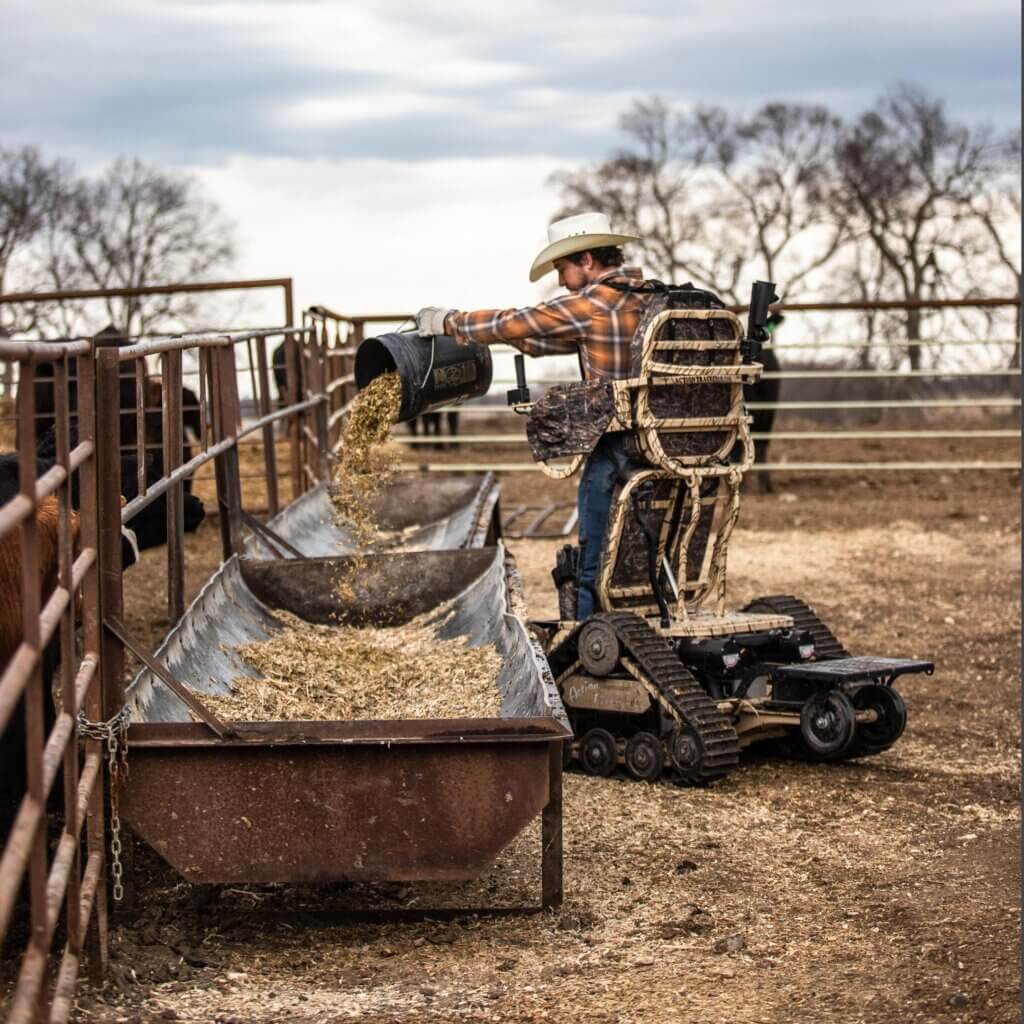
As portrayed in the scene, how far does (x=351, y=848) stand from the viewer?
13.4 ft

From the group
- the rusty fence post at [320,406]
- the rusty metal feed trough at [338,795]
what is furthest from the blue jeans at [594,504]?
the rusty fence post at [320,406]

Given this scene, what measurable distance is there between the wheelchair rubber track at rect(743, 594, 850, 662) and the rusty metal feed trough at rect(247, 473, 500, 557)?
6.50ft

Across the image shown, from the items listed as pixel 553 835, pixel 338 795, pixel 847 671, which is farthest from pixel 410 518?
pixel 338 795

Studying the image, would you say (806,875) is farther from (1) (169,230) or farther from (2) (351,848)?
(1) (169,230)

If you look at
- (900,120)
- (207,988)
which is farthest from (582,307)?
→ (900,120)

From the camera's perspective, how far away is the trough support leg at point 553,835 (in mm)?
4176

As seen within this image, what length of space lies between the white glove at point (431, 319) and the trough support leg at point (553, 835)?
2422 millimetres

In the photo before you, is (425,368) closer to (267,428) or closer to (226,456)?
(226,456)

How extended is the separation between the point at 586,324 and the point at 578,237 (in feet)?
1.22

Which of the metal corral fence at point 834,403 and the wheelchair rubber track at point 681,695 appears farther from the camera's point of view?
the metal corral fence at point 834,403

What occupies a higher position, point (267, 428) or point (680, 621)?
point (267, 428)

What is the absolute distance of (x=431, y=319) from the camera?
620 cm

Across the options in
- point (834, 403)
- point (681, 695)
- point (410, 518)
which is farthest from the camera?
point (834, 403)

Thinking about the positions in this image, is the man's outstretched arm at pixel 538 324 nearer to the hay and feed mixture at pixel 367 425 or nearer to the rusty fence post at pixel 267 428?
the hay and feed mixture at pixel 367 425
